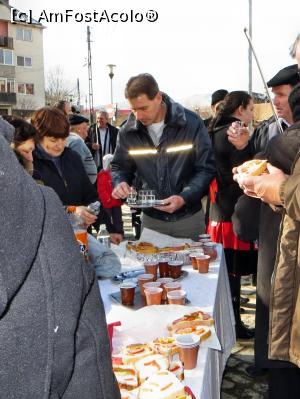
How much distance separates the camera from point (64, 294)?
1.93 feet

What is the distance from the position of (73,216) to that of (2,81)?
45175mm

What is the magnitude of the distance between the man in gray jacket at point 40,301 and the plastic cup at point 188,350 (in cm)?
69

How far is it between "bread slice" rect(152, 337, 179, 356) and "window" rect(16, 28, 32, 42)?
48536 millimetres

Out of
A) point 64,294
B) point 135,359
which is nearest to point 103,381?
point 64,294

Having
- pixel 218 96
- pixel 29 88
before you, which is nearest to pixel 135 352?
pixel 218 96

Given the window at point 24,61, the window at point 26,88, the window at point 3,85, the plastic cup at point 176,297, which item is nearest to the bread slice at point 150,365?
the plastic cup at point 176,297

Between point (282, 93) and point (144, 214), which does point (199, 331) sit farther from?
point (282, 93)

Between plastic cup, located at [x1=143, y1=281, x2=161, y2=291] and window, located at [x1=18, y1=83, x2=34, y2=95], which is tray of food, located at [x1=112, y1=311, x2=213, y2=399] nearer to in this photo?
plastic cup, located at [x1=143, y1=281, x2=161, y2=291]

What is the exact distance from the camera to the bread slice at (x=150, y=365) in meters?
1.21

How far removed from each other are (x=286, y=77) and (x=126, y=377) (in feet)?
7.77

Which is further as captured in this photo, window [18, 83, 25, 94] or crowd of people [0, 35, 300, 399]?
window [18, 83, 25, 94]

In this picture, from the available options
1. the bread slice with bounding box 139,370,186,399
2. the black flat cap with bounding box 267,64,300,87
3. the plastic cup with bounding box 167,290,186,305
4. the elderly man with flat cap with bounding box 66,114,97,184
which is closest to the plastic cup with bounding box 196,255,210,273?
the plastic cup with bounding box 167,290,186,305

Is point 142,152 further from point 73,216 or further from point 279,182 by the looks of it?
point 279,182

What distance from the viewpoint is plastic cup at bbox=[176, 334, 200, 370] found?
1320 millimetres
